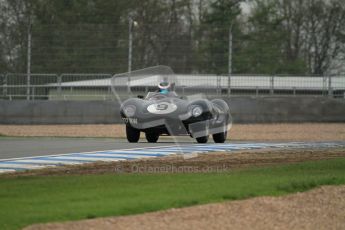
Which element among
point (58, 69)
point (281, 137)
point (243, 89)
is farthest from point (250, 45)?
point (281, 137)

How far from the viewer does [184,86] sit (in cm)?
3097

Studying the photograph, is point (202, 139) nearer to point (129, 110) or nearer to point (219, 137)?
point (219, 137)

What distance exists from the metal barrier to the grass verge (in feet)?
60.7

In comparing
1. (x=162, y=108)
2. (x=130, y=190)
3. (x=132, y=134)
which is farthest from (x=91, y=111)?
(x=130, y=190)

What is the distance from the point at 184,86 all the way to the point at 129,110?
12.5 metres

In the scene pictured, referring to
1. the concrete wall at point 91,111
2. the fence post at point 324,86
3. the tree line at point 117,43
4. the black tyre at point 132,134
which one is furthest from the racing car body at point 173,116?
the fence post at point 324,86

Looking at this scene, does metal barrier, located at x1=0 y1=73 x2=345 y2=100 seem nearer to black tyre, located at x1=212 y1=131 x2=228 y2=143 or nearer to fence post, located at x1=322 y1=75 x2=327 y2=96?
fence post, located at x1=322 y1=75 x2=327 y2=96

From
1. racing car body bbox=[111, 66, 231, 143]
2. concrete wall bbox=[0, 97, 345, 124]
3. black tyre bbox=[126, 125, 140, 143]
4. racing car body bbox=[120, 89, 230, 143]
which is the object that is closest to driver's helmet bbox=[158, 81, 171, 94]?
racing car body bbox=[111, 66, 231, 143]

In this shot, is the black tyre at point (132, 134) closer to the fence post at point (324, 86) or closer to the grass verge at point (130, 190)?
the grass verge at point (130, 190)

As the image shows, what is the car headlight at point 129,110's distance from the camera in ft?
60.6

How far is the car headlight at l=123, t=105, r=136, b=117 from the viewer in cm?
1848

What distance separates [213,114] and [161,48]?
14.6 metres

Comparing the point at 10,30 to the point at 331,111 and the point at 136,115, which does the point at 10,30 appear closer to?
the point at 331,111

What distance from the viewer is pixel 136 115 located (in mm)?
18438
